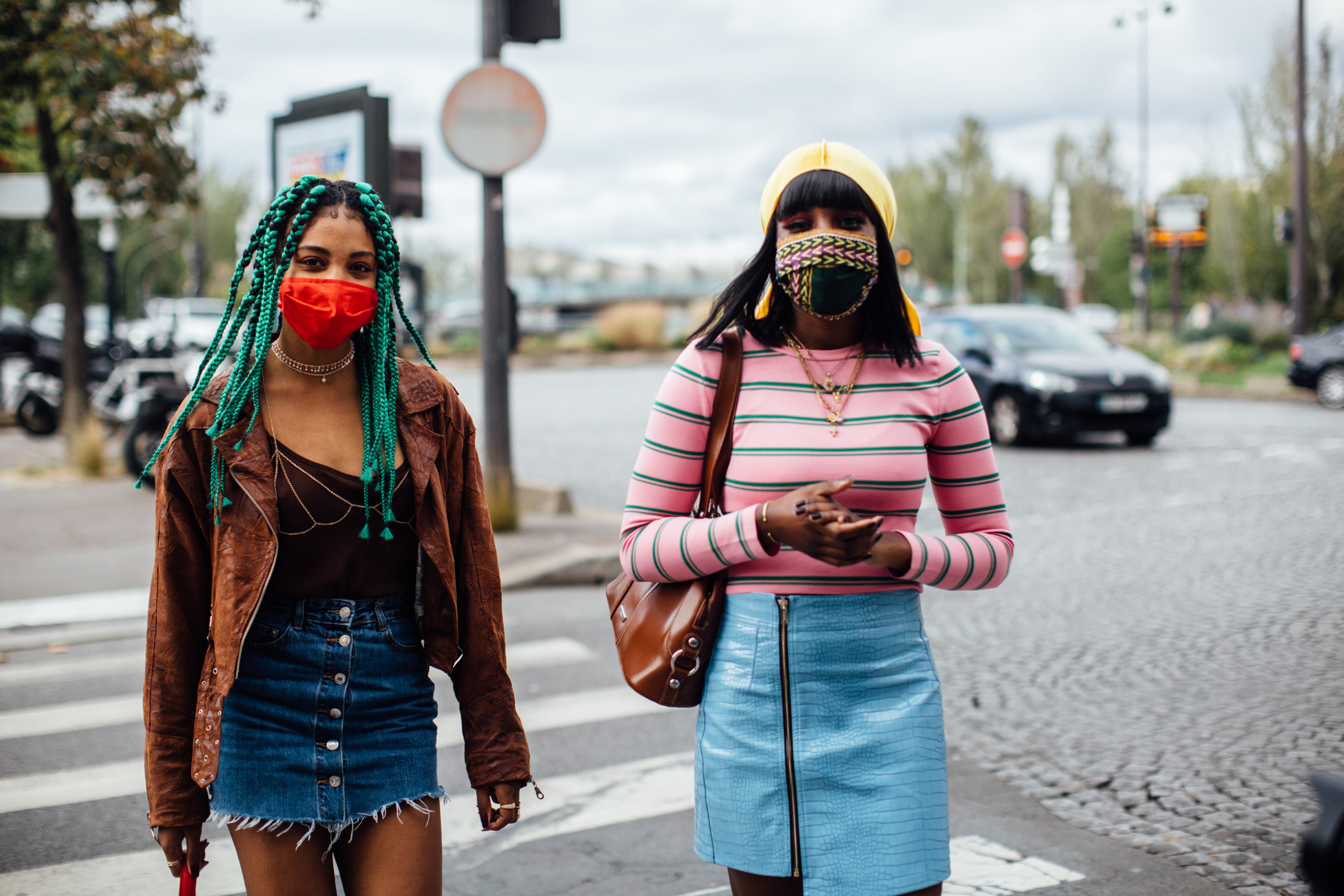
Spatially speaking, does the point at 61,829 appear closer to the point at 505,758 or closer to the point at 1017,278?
the point at 505,758

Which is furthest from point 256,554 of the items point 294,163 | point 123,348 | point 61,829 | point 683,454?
point 123,348

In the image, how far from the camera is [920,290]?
190 feet

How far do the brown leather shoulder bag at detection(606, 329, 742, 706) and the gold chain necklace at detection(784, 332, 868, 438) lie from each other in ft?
0.38

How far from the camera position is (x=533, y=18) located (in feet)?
29.6

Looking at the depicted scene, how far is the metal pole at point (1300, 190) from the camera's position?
23.4 metres

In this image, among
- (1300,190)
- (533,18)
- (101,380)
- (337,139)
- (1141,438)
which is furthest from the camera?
(1300,190)

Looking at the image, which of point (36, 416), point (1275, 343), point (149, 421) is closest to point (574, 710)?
point (149, 421)

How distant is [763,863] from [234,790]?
37.4 inches

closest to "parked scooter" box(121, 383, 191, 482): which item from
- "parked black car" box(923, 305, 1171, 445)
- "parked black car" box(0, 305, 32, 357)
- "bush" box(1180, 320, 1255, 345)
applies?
"parked black car" box(923, 305, 1171, 445)

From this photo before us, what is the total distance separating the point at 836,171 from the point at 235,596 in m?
1.32

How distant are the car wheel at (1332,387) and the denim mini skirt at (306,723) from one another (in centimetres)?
2008

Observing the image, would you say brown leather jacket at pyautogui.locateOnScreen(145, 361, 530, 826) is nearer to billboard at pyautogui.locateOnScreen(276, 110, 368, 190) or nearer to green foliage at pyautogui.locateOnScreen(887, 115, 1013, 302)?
billboard at pyautogui.locateOnScreen(276, 110, 368, 190)

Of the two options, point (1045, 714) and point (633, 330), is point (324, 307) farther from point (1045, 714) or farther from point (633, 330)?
point (633, 330)

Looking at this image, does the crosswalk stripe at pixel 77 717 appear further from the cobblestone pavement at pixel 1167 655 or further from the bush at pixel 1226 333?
the bush at pixel 1226 333
